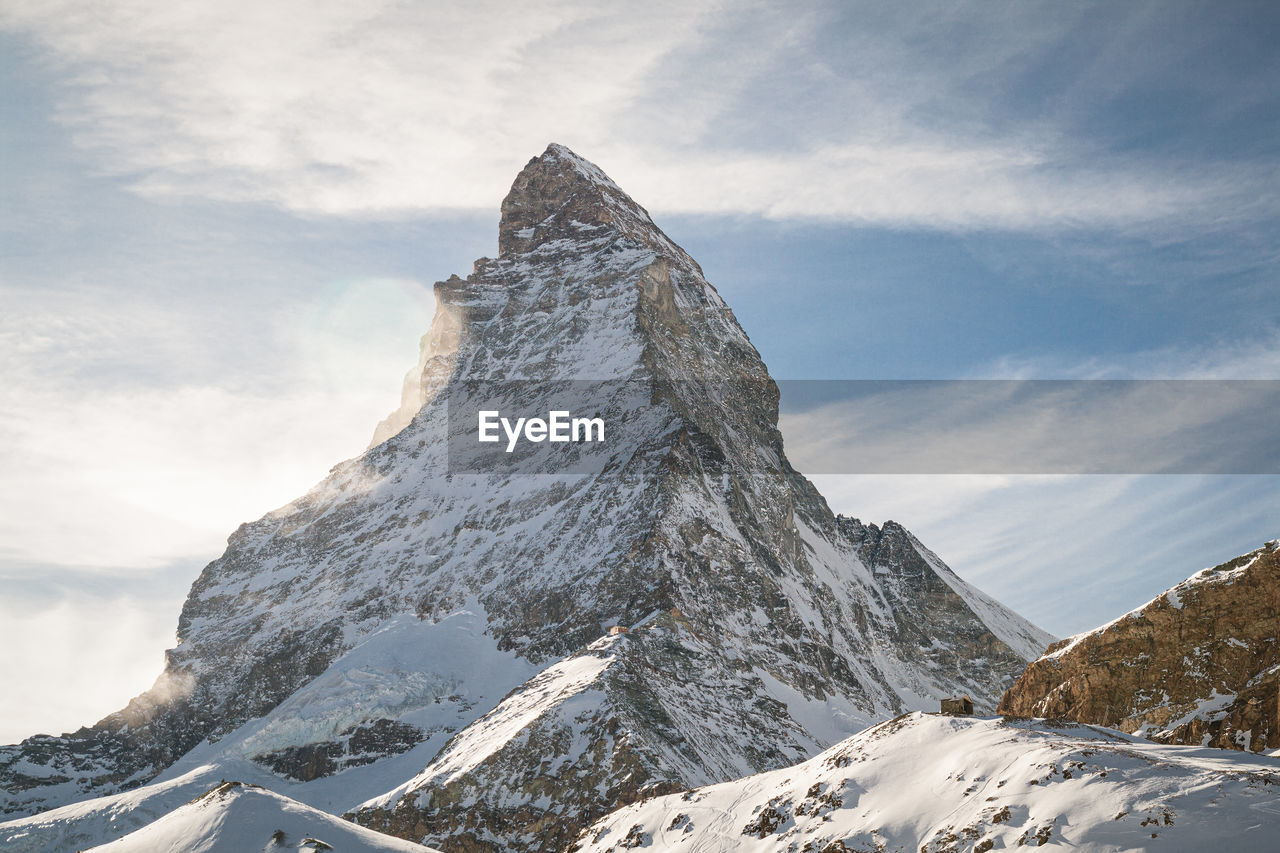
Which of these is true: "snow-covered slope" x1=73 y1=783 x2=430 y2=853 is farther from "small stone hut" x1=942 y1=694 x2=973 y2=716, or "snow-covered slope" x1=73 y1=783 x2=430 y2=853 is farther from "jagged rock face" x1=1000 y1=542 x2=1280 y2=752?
"jagged rock face" x1=1000 y1=542 x2=1280 y2=752

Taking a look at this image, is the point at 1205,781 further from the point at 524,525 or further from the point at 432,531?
the point at 432,531

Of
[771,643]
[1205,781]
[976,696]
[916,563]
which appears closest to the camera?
[1205,781]

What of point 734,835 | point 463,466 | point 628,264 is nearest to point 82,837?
point 734,835

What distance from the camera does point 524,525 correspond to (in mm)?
126688

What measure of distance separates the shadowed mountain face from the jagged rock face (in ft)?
102

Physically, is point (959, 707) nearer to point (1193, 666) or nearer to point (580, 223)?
point (1193, 666)

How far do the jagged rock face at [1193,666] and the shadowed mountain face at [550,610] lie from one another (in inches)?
1228

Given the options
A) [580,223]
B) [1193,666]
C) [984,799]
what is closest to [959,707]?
[1193,666]

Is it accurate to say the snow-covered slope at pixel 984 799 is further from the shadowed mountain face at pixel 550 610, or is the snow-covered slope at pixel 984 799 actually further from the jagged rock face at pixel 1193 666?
the shadowed mountain face at pixel 550 610

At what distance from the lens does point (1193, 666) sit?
3547 centimetres

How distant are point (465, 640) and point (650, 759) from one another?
5166 centimetres

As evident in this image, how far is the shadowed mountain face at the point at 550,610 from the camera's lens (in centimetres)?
7394

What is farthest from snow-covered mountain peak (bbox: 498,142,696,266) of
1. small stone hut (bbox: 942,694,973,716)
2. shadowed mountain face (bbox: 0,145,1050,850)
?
small stone hut (bbox: 942,694,973,716)

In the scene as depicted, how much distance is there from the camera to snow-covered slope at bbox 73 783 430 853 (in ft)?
119
